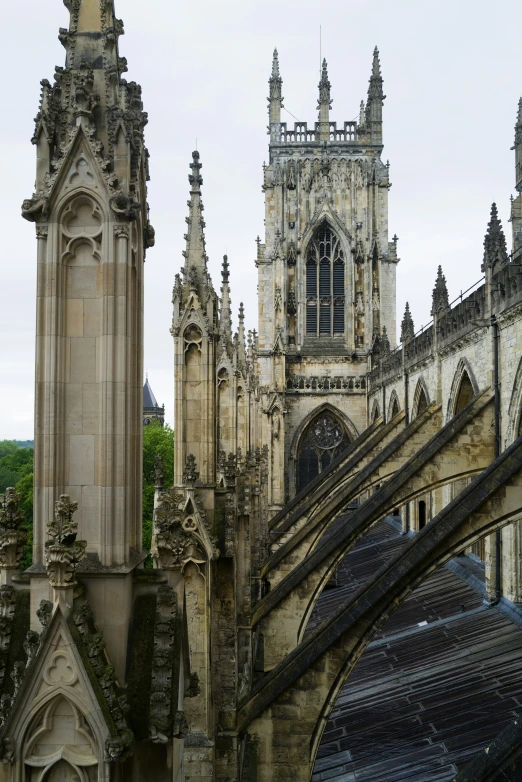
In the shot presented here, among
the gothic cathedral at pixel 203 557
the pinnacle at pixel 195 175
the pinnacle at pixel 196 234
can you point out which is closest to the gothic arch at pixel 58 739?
the gothic cathedral at pixel 203 557

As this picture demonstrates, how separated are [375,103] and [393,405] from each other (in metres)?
19.1

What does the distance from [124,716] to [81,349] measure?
2.17 metres

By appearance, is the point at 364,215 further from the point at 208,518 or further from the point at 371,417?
the point at 208,518

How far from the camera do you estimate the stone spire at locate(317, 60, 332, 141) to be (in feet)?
124

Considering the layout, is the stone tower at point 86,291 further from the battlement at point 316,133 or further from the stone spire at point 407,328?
the battlement at point 316,133

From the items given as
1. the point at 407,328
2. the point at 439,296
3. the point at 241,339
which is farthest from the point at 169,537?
the point at 407,328

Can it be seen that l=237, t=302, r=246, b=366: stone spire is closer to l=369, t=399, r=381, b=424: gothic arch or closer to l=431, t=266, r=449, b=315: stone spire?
l=431, t=266, r=449, b=315: stone spire

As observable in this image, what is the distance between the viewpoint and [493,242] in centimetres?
1412

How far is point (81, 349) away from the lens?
4637mm

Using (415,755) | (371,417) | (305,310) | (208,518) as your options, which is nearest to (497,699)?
(415,755)

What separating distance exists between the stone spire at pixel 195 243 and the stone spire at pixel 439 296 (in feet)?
31.3

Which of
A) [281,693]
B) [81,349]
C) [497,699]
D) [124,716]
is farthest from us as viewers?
[497,699]

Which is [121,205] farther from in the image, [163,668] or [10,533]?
[163,668]

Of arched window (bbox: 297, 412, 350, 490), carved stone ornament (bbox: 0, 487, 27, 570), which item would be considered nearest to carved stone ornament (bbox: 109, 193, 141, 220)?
carved stone ornament (bbox: 0, 487, 27, 570)
